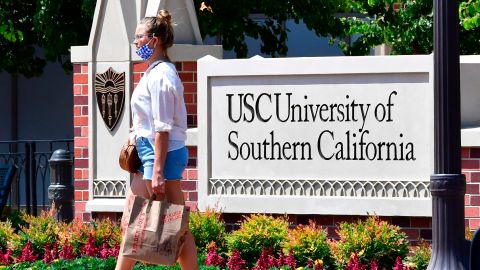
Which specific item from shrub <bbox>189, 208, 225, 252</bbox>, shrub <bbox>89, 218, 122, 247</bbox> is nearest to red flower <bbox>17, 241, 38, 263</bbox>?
shrub <bbox>89, 218, 122, 247</bbox>

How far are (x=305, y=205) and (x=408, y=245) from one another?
945mm

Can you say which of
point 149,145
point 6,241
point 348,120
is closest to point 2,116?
point 6,241

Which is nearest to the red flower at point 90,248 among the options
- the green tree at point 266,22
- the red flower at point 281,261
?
the red flower at point 281,261

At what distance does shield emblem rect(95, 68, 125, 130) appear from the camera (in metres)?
10.0

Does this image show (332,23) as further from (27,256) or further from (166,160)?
(166,160)

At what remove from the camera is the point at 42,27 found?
13.3 meters

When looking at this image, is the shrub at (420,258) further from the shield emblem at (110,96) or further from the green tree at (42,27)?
the green tree at (42,27)

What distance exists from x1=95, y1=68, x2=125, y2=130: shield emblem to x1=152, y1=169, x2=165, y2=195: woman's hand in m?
3.07

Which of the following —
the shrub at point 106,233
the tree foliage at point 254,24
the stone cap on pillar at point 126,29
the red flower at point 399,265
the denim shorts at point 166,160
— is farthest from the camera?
the tree foliage at point 254,24

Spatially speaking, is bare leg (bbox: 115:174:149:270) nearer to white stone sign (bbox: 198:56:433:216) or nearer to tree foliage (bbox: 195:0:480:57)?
white stone sign (bbox: 198:56:433:216)

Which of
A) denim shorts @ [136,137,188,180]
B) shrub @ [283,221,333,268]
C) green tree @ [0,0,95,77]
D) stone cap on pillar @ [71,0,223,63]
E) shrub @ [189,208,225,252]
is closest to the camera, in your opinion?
denim shorts @ [136,137,188,180]

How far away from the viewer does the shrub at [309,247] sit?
8.48 meters

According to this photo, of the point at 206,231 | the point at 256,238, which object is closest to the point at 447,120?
the point at 256,238

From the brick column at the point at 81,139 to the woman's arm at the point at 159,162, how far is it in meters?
3.28
